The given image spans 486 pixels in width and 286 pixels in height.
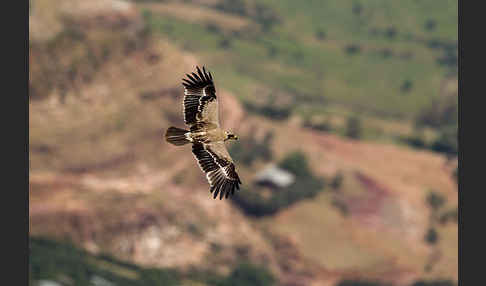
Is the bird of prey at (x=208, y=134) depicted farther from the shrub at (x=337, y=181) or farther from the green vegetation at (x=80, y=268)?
the shrub at (x=337, y=181)

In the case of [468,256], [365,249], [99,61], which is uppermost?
[99,61]

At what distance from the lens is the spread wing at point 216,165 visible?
199 ft

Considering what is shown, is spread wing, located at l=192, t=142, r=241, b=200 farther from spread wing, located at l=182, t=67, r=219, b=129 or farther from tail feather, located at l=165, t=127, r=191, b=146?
tail feather, located at l=165, t=127, r=191, b=146

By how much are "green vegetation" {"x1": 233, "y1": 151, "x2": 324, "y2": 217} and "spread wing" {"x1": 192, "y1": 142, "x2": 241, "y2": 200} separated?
411ft

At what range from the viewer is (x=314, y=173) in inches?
7687

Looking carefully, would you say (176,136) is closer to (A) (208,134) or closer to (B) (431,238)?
(A) (208,134)

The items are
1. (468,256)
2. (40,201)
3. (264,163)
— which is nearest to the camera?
(468,256)

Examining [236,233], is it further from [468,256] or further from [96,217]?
[468,256]

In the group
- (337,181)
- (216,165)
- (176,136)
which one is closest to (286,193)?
(337,181)

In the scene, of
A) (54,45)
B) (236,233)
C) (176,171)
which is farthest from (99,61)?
(236,233)

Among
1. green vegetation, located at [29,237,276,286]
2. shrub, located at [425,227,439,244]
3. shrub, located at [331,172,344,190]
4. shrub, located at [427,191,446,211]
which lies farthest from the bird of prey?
shrub, located at [427,191,446,211]

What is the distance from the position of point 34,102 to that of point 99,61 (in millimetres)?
15033

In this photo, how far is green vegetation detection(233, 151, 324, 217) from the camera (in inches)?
7402

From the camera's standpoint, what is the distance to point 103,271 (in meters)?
162
